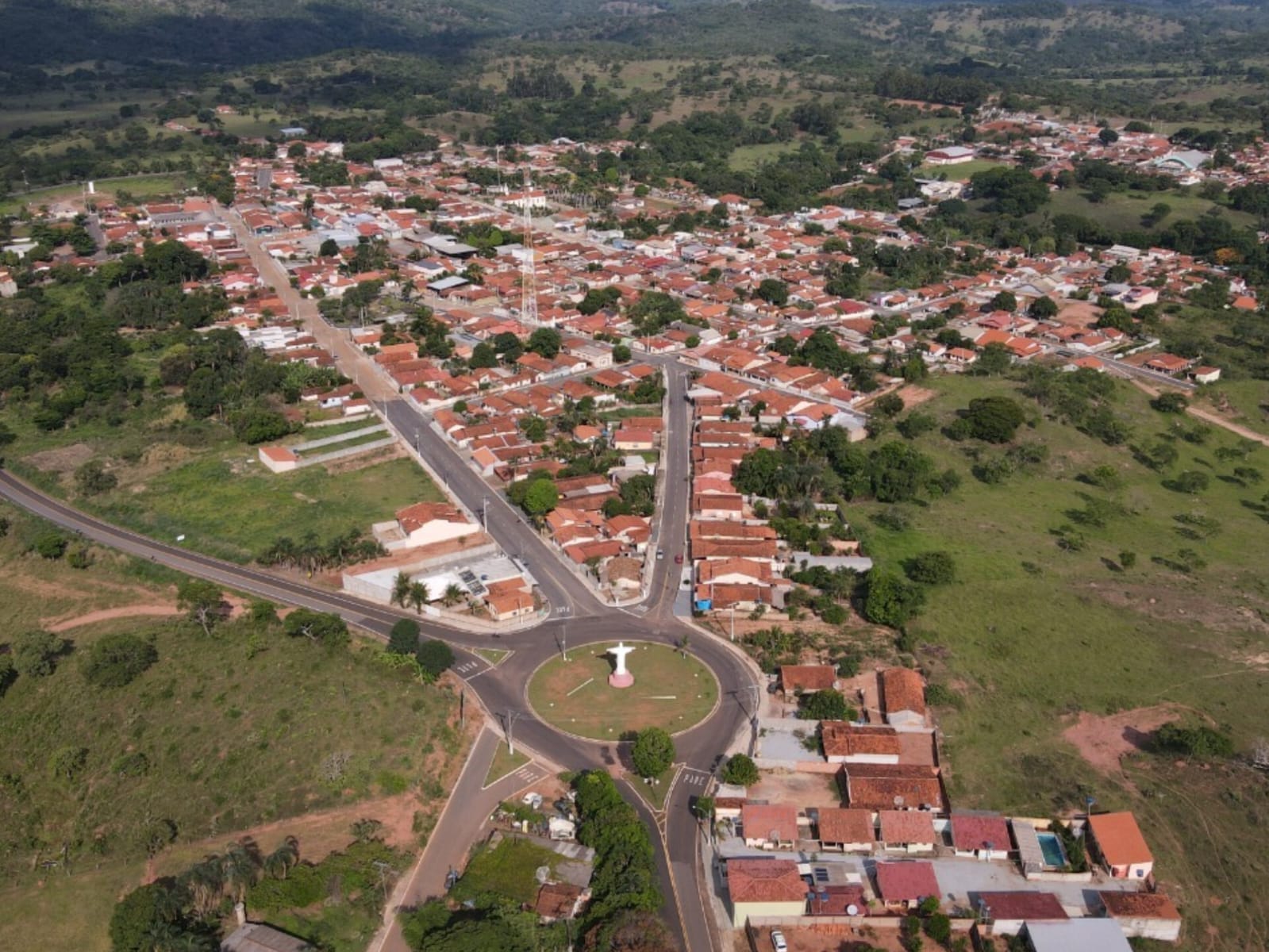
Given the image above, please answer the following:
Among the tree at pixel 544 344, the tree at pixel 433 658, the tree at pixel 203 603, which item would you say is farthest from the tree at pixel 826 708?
the tree at pixel 544 344

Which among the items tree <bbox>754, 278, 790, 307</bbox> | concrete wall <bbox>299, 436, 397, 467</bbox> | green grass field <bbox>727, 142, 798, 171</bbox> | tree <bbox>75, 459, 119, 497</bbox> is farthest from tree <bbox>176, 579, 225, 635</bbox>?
green grass field <bbox>727, 142, 798, 171</bbox>

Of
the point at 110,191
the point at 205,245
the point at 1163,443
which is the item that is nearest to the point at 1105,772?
the point at 1163,443

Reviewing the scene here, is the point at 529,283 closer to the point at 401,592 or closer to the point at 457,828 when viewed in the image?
the point at 401,592

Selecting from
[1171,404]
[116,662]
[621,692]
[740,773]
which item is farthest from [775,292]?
[116,662]

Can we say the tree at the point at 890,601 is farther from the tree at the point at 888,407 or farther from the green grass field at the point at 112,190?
the green grass field at the point at 112,190

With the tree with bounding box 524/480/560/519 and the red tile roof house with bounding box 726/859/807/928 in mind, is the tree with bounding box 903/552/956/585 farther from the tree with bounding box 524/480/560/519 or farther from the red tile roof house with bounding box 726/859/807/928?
the red tile roof house with bounding box 726/859/807/928

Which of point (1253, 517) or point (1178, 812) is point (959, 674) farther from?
point (1253, 517)

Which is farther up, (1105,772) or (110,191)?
(1105,772)
